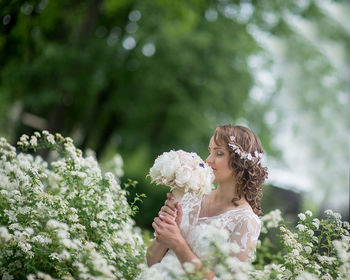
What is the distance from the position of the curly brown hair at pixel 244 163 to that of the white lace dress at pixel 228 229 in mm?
181

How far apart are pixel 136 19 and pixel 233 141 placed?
35.4ft

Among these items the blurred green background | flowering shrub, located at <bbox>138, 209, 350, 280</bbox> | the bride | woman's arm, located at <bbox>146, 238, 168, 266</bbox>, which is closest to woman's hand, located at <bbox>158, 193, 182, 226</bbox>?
the bride

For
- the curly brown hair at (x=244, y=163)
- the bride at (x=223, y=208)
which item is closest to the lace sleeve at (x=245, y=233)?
the bride at (x=223, y=208)

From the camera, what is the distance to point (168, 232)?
3.22m

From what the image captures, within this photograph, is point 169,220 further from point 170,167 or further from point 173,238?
point 170,167

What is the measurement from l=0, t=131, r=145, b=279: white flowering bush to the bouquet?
71 cm

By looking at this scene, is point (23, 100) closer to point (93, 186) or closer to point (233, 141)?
point (93, 186)

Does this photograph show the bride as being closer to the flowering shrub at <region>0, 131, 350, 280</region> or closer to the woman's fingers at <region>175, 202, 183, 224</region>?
the woman's fingers at <region>175, 202, 183, 224</region>

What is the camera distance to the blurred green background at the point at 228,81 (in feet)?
41.6

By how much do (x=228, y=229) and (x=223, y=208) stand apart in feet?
0.84

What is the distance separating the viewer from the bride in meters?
3.20

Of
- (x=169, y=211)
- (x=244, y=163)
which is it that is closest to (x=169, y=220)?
(x=169, y=211)

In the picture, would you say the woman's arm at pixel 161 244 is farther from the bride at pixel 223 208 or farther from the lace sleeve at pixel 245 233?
the lace sleeve at pixel 245 233

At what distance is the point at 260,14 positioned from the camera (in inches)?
516
